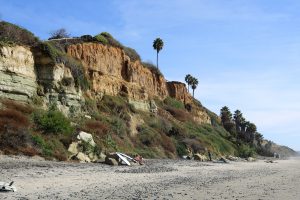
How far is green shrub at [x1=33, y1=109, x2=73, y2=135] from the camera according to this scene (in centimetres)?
3059

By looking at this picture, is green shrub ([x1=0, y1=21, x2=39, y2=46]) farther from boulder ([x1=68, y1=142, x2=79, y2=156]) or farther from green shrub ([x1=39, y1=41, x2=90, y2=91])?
boulder ([x1=68, y1=142, x2=79, y2=156])

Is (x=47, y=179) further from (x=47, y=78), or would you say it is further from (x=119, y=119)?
(x=119, y=119)

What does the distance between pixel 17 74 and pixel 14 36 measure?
Answer: 461cm

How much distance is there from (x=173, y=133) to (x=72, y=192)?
42706 mm

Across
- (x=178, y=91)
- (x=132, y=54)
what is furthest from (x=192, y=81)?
(x=132, y=54)

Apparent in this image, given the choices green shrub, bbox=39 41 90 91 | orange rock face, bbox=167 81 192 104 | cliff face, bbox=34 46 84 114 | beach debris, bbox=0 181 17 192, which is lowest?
beach debris, bbox=0 181 17 192

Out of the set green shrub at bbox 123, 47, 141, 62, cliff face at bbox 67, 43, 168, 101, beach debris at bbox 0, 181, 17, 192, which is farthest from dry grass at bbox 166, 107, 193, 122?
beach debris at bbox 0, 181, 17, 192

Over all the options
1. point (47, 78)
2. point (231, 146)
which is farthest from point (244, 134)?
point (47, 78)

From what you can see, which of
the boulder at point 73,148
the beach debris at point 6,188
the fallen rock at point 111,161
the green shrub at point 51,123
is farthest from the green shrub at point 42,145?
the beach debris at point 6,188

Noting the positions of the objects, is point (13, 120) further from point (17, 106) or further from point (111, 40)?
point (111, 40)

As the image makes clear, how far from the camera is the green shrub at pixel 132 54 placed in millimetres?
62022

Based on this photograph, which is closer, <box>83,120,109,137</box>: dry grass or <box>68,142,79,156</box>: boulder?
<box>68,142,79,156</box>: boulder

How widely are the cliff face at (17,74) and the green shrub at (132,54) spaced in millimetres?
27736

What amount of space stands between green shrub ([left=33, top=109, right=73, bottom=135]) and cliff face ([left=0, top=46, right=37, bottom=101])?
8.03 feet
